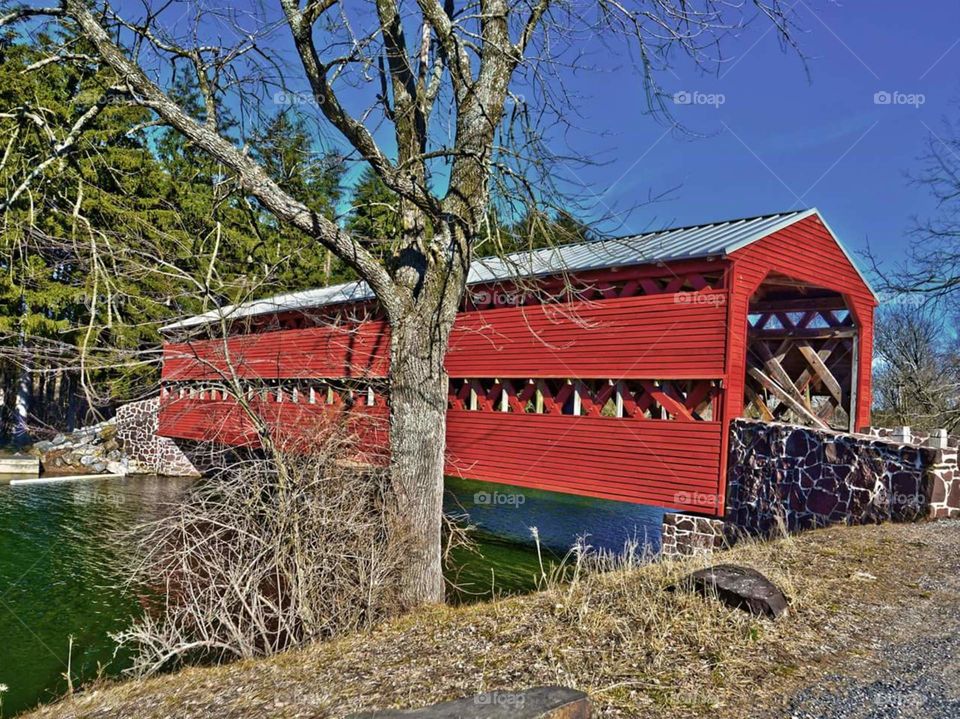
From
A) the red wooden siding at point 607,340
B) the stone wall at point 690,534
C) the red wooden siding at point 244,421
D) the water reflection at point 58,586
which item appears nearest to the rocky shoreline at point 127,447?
the red wooden siding at point 244,421

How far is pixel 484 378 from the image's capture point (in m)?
11.8

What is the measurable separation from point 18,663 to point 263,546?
120 inches

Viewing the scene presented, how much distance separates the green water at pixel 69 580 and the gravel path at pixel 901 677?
2766mm

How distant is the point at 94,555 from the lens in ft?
33.3

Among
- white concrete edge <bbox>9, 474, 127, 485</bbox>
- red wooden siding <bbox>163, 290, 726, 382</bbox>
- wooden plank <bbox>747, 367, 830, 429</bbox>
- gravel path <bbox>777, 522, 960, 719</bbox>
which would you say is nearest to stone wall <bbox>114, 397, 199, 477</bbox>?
white concrete edge <bbox>9, 474, 127, 485</bbox>

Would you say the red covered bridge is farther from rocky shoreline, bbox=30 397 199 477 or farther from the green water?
rocky shoreline, bbox=30 397 199 477

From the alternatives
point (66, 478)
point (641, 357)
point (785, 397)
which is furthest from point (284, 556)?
point (66, 478)

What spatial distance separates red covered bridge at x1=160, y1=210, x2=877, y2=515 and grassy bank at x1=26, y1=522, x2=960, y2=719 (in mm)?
2581

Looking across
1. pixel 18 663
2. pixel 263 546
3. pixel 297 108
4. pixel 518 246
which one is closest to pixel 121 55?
pixel 297 108

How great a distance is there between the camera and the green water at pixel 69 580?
5961mm

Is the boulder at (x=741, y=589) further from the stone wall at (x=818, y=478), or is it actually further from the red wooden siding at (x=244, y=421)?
the stone wall at (x=818, y=478)

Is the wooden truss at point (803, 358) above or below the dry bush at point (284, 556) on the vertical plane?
above

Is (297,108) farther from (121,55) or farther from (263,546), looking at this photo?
(263,546)

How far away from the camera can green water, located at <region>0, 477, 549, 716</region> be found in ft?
19.6
